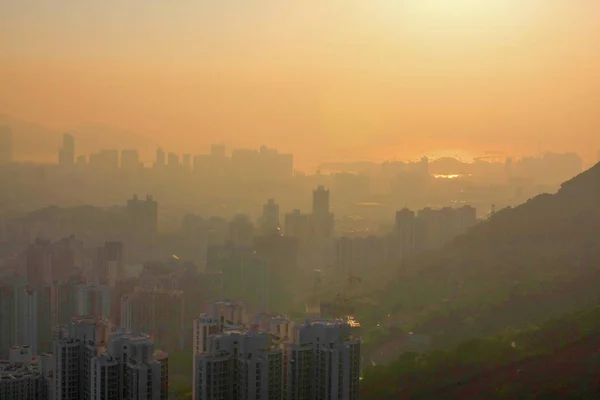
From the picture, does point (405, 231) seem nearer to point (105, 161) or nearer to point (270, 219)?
point (270, 219)

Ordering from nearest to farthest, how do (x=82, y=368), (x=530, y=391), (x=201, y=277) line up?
1. (x=82, y=368)
2. (x=530, y=391)
3. (x=201, y=277)

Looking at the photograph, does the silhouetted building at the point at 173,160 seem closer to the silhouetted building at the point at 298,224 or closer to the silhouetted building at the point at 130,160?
the silhouetted building at the point at 130,160

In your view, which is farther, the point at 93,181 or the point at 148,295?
the point at 93,181

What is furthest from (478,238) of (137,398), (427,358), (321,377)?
(137,398)

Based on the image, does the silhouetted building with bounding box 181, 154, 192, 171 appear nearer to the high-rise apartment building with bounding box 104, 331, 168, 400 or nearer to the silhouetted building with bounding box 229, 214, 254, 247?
the silhouetted building with bounding box 229, 214, 254, 247

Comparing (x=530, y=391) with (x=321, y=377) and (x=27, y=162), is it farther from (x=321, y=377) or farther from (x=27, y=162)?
(x=27, y=162)

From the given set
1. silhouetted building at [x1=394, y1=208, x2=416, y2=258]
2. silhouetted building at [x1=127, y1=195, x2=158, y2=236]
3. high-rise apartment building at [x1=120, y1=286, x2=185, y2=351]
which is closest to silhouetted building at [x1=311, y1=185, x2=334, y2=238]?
silhouetted building at [x1=394, y1=208, x2=416, y2=258]

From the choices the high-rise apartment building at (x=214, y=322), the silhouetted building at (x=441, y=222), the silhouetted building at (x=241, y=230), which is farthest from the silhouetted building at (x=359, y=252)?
the high-rise apartment building at (x=214, y=322)
